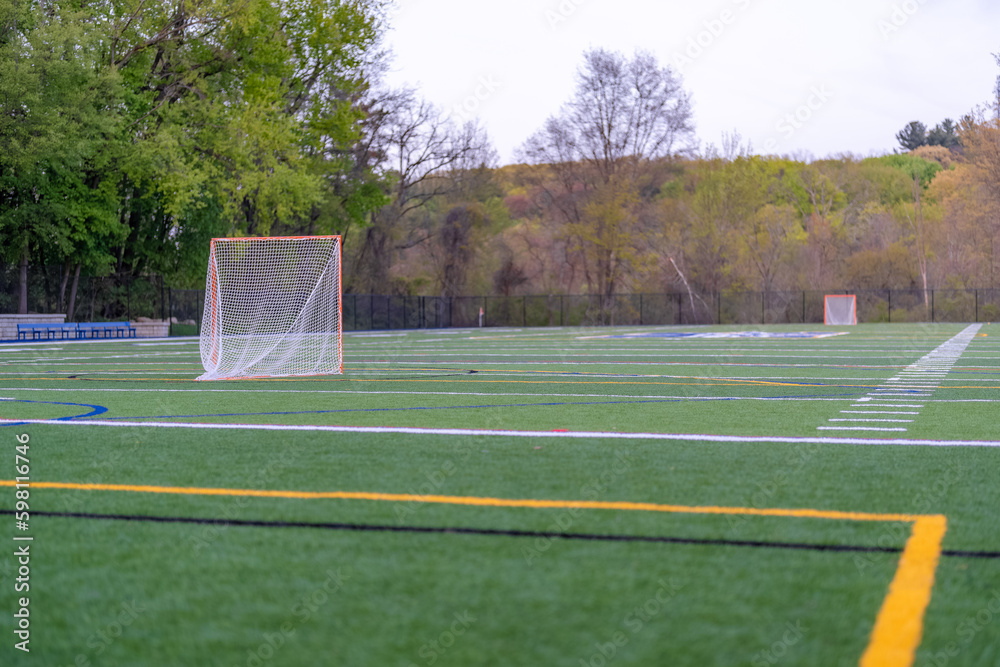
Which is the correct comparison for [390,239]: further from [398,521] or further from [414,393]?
[398,521]

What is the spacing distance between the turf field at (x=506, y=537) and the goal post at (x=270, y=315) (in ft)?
21.4

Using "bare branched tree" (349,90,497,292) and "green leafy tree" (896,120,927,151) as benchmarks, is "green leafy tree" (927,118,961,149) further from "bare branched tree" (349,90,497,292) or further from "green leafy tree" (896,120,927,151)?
"bare branched tree" (349,90,497,292)

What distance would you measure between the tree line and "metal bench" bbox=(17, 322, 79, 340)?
115 inches

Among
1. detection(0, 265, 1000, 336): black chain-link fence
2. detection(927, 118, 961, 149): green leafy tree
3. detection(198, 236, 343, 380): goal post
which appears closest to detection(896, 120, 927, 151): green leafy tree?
detection(927, 118, 961, 149): green leafy tree

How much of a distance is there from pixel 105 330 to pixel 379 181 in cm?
1981

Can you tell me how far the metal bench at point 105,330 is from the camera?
106 ft

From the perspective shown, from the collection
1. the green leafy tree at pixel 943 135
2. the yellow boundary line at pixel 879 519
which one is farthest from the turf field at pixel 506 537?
the green leafy tree at pixel 943 135

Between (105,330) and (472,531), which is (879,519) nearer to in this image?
(472,531)

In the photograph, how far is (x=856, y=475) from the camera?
5020 millimetres

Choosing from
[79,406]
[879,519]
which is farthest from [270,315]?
[879,519]

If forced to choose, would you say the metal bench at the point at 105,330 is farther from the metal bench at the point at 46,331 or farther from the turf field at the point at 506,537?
the turf field at the point at 506,537

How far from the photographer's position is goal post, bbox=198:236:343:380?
1470 cm

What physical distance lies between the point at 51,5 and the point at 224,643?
35079mm

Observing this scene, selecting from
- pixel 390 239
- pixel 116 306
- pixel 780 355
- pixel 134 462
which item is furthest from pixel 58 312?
pixel 134 462
